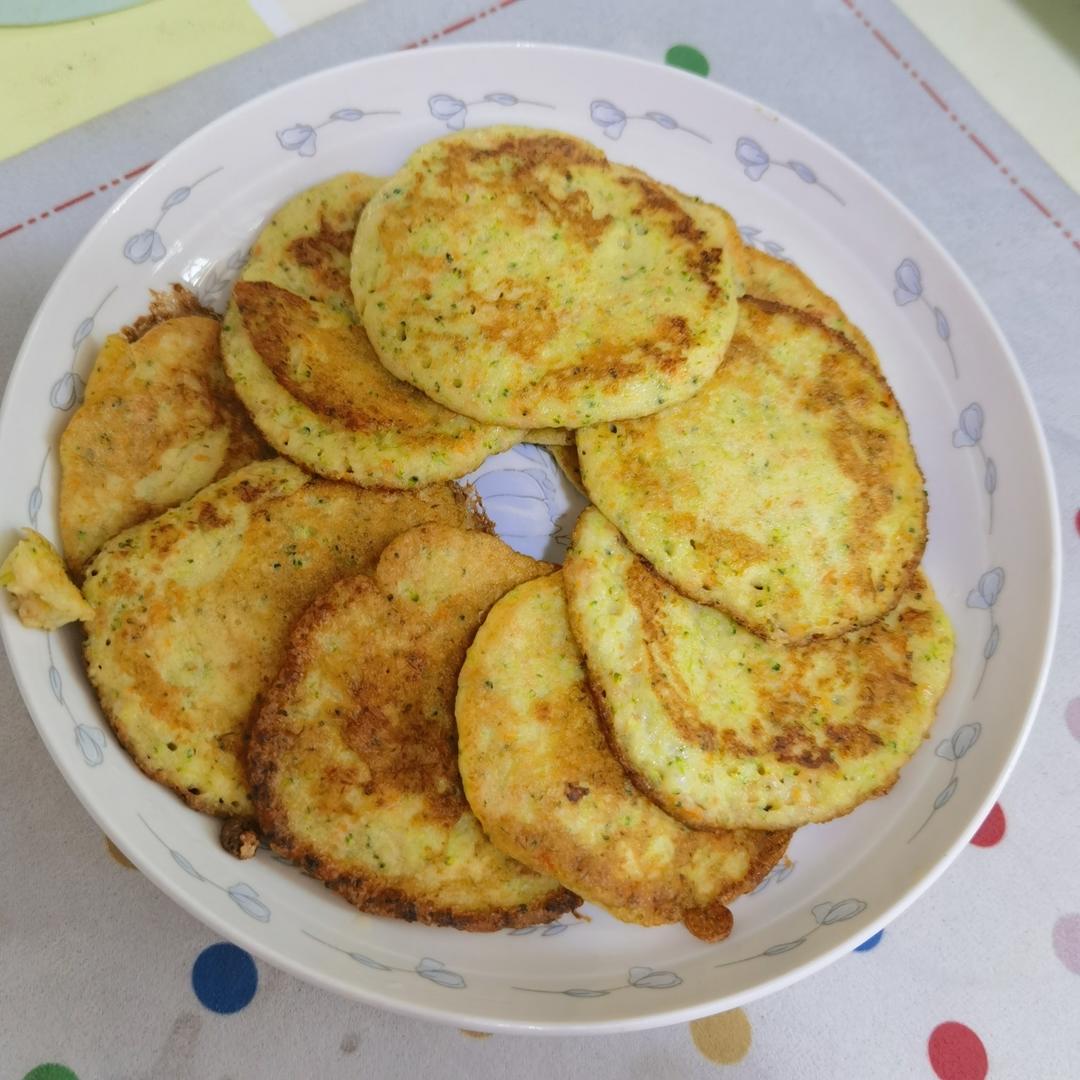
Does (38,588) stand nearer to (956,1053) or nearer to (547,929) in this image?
(547,929)

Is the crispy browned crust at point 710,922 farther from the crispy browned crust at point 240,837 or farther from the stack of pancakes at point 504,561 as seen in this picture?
the crispy browned crust at point 240,837

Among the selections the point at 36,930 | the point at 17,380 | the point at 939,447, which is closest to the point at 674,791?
the point at 939,447

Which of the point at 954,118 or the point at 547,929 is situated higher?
the point at 954,118

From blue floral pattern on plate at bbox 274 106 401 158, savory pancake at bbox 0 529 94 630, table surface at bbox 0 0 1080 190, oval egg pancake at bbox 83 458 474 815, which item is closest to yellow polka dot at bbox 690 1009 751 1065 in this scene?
oval egg pancake at bbox 83 458 474 815

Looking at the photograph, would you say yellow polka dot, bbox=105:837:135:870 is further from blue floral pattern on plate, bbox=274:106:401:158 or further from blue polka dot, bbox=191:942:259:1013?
blue floral pattern on plate, bbox=274:106:401:158

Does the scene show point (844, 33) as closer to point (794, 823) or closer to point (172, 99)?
point (172, 99)

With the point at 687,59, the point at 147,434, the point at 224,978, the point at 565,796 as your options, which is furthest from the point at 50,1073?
the point at 687,59

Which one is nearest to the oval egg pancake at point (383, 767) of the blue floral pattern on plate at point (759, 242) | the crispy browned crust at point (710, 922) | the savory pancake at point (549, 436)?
the crispy browned crust at point (710, 922)
